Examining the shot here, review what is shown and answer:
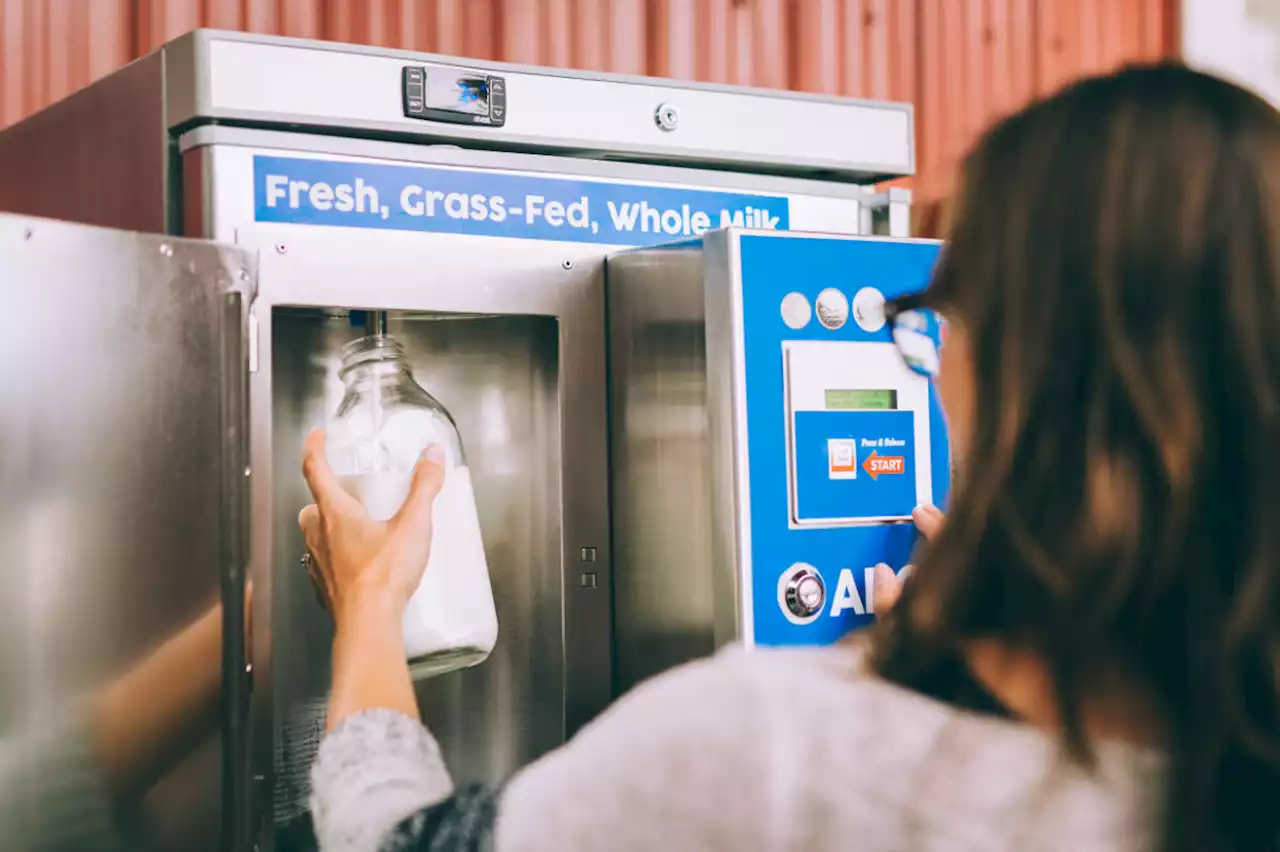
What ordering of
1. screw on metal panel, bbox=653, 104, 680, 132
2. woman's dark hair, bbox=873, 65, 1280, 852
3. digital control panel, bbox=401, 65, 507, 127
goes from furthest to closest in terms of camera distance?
screw on metal panel, bbox=653, 104, 680, 132 < digital control panel, bbox=401, 65, 507, 127 < woman's dark hair, bbox=873, 65, 1280, 852

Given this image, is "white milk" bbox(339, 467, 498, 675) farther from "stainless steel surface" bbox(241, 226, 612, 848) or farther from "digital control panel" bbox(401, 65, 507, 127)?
Answer: "digital control panel" bbox(401, 65, 507, 127)

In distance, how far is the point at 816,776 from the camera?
648 millimetres

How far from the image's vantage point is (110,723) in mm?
1128

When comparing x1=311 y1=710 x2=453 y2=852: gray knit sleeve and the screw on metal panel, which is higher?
the screw on metal panel

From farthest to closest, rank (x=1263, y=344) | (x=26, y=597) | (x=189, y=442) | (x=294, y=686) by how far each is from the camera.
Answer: (x=294, y=686), (x=189, y=442), (x=26, y=597), (x=1263, y=344)

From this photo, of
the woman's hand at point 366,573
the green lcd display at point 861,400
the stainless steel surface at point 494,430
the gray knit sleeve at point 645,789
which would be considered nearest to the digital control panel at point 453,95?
the stainless steel surface at point 494,430

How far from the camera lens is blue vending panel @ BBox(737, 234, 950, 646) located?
4.18ft

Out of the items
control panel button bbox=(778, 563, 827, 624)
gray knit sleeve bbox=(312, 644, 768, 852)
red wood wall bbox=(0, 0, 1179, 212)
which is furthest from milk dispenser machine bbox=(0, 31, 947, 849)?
gray knit sleeve bbox=(312, 644, 768, 852)

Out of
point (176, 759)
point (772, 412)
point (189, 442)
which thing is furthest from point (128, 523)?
point (772, 412)

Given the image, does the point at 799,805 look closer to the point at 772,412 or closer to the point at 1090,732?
the point at 1090,732

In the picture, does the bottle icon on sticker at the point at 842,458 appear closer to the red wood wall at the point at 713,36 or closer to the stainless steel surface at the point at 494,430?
the stainless steel surface at the point at 494,430

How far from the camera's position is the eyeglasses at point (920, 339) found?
4.45 ft

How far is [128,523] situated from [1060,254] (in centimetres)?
81

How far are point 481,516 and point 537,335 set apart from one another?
0.21 metres
